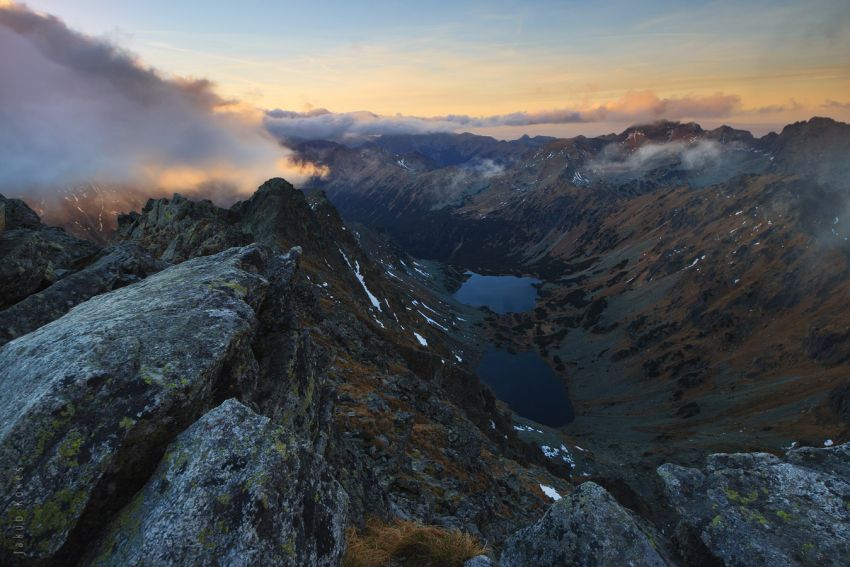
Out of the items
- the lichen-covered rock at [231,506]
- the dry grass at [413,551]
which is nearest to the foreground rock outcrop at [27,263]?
the lichen-covered rock at [231,506]

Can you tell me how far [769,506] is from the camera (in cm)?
948

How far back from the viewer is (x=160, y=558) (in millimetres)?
7113

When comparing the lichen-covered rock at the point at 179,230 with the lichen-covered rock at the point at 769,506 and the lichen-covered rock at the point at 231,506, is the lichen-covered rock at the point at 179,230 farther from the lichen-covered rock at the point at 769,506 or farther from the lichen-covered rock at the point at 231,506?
the lichen-covered rock at the point at 769,506

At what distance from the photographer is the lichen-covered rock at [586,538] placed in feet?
28.8

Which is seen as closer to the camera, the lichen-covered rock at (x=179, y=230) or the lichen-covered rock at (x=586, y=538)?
the lichen-covered rock at (x=586, y=538)

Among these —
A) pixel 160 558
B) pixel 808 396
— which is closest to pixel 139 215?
pixel 160 558

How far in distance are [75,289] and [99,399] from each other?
38.1 ft

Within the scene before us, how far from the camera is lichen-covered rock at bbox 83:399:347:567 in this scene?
24.1ft

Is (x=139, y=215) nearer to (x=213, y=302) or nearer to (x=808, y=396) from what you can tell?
(x=213, y=302)

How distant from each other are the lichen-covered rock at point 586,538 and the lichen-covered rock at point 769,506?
1243 mm

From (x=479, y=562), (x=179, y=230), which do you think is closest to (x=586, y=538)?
(x=479, y=562)

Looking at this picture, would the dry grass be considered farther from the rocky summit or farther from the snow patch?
the snow patch

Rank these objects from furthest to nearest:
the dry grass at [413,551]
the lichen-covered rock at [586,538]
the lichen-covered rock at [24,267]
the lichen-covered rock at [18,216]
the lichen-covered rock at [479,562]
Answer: the lichen-covered rock at [18,216] → the lichen-covered rock at [24,267] → the dry grass at [413,551] → the lichen-covered rock at [479,562] → the lichen-covered rock at [586,538]

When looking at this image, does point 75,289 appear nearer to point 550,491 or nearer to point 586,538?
point 586,538
